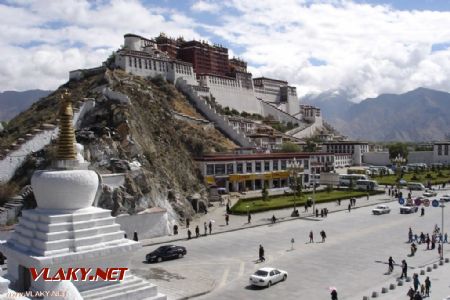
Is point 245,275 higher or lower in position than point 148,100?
lower

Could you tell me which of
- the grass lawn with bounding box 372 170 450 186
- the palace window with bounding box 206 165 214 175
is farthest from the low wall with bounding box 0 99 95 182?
the grass lawn with bounding box 372 170 450 186

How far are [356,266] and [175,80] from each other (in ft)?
232

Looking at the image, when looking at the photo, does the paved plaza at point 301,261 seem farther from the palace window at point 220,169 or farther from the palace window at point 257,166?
the palace window at point 257,166

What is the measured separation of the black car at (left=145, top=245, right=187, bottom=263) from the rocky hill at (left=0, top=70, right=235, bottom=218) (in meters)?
7.67

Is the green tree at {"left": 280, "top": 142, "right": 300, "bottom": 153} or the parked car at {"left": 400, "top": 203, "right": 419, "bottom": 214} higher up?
the green tree at {"left": 280, "top": 142, "right": 300, "bottom": 153}

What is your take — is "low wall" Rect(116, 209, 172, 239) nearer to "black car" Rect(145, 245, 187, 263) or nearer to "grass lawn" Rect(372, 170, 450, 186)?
"black car" Rect(145, 245, 187, 263)

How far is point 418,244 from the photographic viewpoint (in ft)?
119

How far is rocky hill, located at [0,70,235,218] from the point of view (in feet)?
135

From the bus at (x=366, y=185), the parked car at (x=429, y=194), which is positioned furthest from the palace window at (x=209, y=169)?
the parked car at (x=429, y=194)

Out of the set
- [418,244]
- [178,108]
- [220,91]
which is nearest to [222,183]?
[178,108]

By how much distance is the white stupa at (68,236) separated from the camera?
693 inches

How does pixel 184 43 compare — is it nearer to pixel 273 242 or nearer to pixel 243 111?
pixel 243 111

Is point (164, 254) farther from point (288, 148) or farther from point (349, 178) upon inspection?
point (288, 148)

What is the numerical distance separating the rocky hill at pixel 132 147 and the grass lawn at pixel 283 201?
14.9 feet
